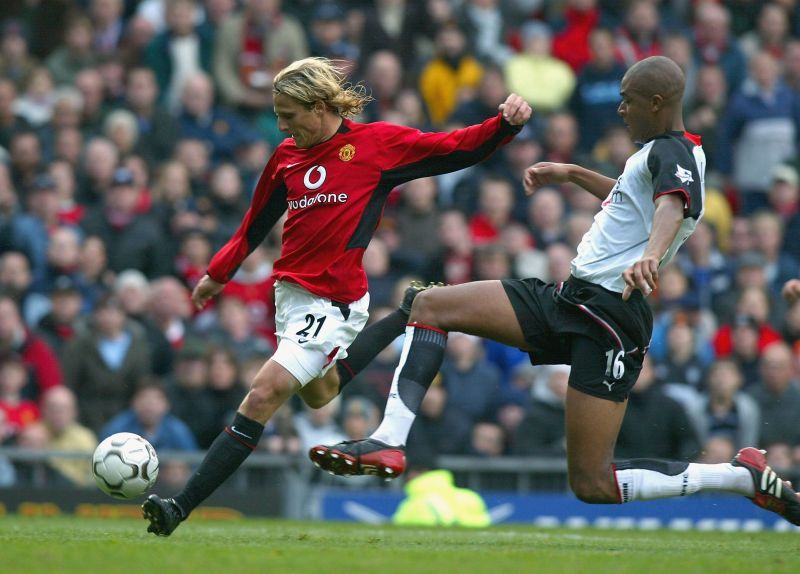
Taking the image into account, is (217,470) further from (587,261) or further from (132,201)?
(132,201)

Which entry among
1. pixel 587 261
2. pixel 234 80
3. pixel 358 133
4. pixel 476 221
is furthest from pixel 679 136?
pixel 234 80

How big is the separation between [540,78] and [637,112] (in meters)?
8.61

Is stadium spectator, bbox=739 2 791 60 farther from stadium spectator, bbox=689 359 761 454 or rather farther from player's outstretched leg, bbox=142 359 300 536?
player's outstretched leg, bbox=142 359 300 536

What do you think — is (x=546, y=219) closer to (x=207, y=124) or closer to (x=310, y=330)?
(x=207, y=124)

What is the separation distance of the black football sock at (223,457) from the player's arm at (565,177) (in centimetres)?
191

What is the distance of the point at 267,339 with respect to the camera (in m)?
12.9

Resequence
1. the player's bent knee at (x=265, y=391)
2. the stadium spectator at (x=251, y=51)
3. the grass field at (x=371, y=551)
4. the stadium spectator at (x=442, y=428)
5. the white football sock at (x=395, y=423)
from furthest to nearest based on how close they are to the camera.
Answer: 1. the stadium spectator at (x=251, y=51)
2. the stadium spectator at (x=442, y=428)
3. the player's bent knee at (x=265, y=391)
4. the white football sock at (x=395, y=423)
5. the grass field at (x=371, y=551)

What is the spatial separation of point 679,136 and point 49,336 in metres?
6.81

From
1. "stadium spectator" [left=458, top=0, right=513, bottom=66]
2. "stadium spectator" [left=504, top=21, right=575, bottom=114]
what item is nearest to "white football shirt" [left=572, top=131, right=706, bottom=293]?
"stadium spectator" [left=504, top=21, right=575, bottom=114]

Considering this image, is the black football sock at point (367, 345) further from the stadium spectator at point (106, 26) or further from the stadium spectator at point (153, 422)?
Answer: the stadium spectator at point (106, 26)

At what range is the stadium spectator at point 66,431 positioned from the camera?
1159cm

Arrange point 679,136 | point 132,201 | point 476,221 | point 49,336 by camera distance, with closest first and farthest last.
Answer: point 679,136
point 49,336
point 132,201
point 476,221

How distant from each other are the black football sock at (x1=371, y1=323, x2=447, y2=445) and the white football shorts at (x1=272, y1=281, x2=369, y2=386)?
0.53 meters

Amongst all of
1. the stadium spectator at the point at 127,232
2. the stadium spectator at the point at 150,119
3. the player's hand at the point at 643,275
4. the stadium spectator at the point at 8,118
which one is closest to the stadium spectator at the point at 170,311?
the stadium spectator at the point at 127,232
